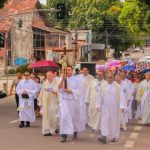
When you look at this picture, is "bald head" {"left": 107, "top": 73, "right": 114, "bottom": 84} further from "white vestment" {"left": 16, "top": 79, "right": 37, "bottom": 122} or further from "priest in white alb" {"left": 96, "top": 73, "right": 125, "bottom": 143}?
"white vestment" {"left": 16, "top": 79, "right": 37, "bottom": 122}

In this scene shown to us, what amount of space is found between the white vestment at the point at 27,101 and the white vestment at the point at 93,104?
181 centimetres

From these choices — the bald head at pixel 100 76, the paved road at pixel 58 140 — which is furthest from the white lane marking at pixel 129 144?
the bald head at pixel 100 76

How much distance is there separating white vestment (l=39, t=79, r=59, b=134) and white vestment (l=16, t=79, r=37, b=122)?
1741 mm

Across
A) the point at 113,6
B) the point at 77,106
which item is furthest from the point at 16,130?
the point at 113,6

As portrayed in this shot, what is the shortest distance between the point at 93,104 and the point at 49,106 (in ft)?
4.70

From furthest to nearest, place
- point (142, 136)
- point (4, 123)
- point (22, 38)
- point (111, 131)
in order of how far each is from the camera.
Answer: point (22, 38) < point (4, 123) < point (142, 136) < point (111, 131)

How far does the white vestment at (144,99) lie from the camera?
18172 millimetres

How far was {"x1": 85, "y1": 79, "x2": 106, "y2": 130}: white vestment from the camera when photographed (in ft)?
48.4

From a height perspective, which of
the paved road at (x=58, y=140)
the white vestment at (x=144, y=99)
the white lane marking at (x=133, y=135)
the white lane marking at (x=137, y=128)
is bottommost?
the white lane marking at (x=137, y=128)

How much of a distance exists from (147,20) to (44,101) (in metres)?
27.0

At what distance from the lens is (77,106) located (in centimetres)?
1424

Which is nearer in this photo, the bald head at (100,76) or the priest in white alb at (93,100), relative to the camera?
the priest in white alb at (93,100)

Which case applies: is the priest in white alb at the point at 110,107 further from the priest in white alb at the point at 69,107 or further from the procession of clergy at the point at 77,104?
the priest in white alb at the point at 69,107

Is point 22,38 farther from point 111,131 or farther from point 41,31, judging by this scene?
point 111,131
